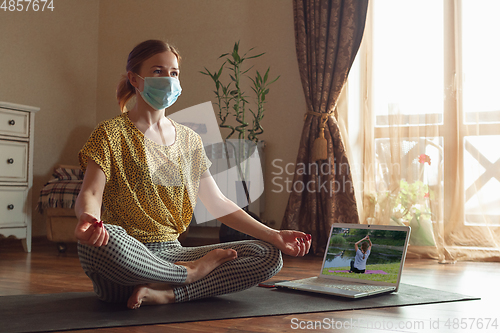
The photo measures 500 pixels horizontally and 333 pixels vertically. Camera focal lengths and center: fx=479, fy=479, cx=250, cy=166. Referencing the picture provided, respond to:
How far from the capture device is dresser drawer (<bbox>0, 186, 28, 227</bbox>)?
2.92 metres

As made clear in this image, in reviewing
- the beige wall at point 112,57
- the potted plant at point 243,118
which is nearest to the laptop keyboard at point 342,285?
the potted plant at point 243,118

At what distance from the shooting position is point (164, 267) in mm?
1314

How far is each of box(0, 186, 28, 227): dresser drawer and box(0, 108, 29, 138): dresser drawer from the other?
342mm

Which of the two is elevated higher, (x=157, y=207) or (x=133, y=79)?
(x=133, y=79)

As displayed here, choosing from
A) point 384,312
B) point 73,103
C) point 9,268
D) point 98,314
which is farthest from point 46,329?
point 73,103

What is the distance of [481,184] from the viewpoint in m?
2.76

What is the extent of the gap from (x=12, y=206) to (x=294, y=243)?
7.35 feet

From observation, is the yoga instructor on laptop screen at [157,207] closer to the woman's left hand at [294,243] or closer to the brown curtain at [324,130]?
the woman's left hand at [294,243]

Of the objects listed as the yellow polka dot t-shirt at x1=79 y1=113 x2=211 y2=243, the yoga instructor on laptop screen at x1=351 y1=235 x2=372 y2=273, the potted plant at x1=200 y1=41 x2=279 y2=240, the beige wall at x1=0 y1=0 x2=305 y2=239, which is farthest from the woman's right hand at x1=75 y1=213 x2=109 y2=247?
the beige wall at x1=0 y1=0 x2=305 y2=239

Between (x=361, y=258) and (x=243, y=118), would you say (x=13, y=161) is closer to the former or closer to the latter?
(x=243, y=118)

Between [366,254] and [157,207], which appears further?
[366,254]

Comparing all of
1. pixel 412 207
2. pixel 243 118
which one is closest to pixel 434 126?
pixel 412 207

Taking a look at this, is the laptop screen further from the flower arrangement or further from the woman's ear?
the flower arrangement

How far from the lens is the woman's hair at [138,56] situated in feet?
4.78
